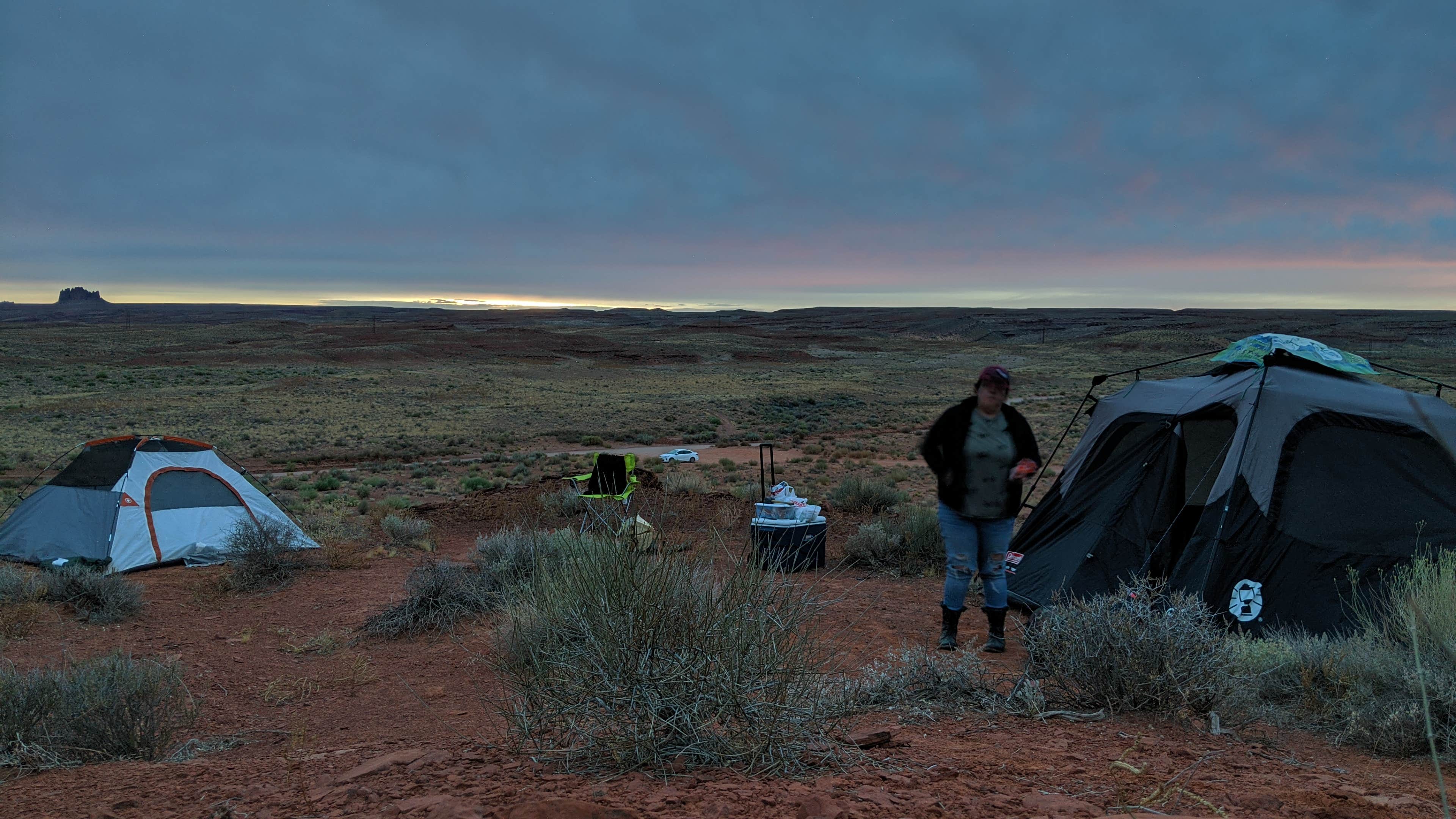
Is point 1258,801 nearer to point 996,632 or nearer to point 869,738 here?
point 869,738

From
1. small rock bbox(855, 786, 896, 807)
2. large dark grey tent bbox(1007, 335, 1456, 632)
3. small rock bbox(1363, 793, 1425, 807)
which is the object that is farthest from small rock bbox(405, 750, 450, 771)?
large dark grey tent bbox(1007, 335, 1456, 632)

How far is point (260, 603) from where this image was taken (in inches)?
315

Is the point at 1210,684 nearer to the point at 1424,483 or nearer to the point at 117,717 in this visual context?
the point at 1424,483

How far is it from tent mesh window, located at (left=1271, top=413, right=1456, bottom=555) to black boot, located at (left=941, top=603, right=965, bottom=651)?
93.7 inches

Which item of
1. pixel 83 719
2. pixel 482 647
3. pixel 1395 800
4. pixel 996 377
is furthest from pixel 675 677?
pixel 482 647

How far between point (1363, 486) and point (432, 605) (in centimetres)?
701

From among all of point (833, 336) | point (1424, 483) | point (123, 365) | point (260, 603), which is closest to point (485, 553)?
point (260, 603)

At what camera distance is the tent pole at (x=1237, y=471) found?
6.07 m

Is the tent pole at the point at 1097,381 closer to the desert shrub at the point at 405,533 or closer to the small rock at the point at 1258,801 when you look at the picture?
the small rock at the point at 1258,801

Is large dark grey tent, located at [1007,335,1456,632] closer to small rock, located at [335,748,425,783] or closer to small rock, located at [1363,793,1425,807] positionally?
small rock, located at [1363,793,1425,807]

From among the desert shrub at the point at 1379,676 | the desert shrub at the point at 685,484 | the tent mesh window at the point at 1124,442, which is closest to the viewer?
the desert shrub at the point at 1379,676

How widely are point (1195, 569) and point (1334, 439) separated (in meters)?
1.35

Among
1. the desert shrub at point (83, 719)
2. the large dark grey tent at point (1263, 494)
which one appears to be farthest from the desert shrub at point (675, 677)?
the large dark grey tent at point (1263, 494)

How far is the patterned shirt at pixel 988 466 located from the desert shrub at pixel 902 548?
11.1 ft
